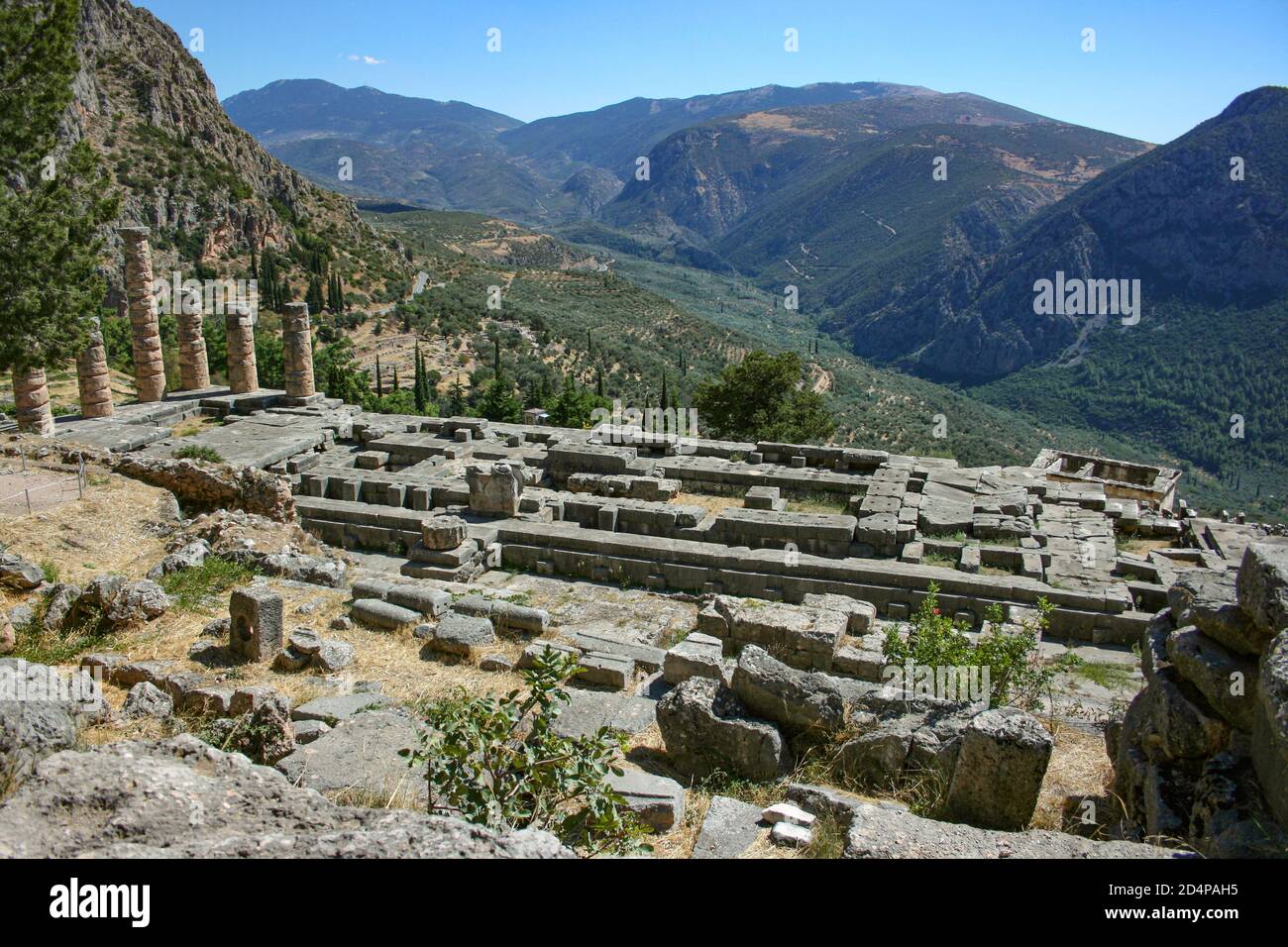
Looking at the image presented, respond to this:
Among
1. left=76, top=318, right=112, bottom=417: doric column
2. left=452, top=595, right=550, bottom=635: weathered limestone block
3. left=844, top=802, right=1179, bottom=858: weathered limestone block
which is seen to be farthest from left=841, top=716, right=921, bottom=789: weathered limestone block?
left=76, top=318, right=112, bottom=417: doric column

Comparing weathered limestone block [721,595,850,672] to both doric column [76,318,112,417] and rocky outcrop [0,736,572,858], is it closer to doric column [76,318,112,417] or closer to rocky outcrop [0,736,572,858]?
rocky outcrop [0,736,572,858]

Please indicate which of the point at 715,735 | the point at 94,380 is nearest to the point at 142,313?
the point at 94,380

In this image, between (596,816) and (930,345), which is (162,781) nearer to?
(596,816)

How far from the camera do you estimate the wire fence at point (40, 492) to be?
12.1 metres

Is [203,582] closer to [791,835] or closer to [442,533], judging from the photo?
[442,533]

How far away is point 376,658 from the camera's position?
9.88m

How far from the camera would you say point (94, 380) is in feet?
67.8

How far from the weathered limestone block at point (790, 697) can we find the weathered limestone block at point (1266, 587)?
3003 millimetres

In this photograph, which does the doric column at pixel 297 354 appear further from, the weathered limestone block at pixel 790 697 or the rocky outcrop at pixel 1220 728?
the rocky outcrop at pixel 1220 728

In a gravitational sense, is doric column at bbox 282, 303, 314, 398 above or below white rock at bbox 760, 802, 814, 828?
above

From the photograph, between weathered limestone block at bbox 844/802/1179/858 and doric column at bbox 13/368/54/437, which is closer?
weathered limestone block at bbox 844/802/1179/858

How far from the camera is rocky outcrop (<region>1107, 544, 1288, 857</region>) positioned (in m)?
4.64

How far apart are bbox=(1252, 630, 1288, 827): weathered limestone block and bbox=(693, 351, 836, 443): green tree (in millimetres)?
23661
